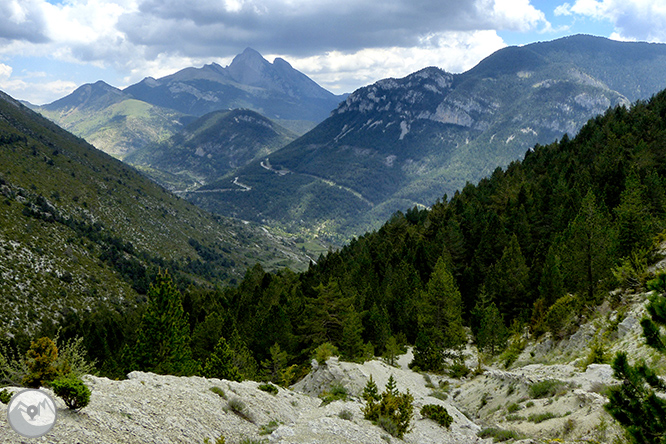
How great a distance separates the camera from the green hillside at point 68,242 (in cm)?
10288

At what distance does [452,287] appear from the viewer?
53.4 meters

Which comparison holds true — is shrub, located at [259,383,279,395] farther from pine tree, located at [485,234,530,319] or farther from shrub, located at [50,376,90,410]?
pine tree, located at [485,234,530,319]

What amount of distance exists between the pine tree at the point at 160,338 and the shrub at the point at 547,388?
30142 mm

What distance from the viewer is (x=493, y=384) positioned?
31438 mm

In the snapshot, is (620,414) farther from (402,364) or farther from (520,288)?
(520,288)

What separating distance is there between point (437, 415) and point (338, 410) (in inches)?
248

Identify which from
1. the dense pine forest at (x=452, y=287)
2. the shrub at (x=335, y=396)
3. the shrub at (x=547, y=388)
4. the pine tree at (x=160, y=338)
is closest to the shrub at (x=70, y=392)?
the shrub at (x=335, y=396)

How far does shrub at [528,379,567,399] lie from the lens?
2315 centimetres

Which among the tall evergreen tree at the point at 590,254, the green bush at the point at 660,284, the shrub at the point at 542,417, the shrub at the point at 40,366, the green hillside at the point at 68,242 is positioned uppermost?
the green bush at the point at 660,284

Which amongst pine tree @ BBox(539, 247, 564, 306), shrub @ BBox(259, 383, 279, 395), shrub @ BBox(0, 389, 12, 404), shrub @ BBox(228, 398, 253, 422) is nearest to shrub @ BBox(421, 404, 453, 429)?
shrub @ BBox(259, 383, 279, 395)

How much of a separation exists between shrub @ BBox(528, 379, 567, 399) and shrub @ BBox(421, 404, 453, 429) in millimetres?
5606

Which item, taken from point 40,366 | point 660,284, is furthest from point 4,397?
point 660,284

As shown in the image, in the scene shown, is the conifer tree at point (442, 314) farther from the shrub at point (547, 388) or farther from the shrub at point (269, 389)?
the shrub at point (269, 389)

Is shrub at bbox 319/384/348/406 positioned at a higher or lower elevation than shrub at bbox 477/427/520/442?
lower
